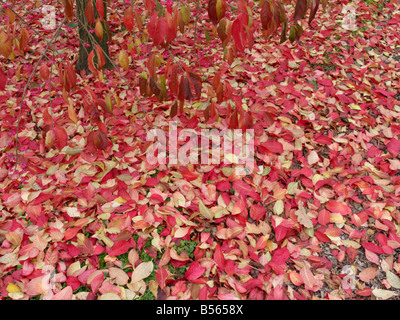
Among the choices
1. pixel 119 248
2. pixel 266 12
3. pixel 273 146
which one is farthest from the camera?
pixel 273 146

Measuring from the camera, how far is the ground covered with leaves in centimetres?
143

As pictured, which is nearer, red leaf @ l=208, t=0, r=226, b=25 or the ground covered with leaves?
red leaf @ l=208, t=0, r=226, b=25

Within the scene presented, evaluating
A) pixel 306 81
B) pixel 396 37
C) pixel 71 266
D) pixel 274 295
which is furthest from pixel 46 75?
pixel 396 37

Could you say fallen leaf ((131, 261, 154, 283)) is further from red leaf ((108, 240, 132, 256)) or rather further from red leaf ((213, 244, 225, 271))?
red leaf ((213, 244, 225, 271))

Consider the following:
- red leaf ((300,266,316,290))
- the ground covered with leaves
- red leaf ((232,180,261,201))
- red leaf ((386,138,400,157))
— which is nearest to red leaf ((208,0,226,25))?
the ground covered with leaves

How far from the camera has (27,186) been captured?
1.77 m

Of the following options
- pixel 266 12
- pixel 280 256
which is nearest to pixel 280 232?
pixel 280 256

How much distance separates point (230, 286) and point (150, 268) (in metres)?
0.37

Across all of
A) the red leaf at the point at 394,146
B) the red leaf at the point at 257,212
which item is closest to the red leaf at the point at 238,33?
the red leaf at the point at 257,212

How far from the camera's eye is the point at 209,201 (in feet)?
5.57

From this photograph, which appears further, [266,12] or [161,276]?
[161,276]

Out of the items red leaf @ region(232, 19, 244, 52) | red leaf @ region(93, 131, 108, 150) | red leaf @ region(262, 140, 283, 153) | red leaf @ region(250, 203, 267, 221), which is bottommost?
red leaf @ region(250, 203, 267, 221)

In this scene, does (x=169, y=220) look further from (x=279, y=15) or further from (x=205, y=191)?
(x=279, y=15)

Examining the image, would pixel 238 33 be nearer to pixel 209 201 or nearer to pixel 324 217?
pixel 209 201
